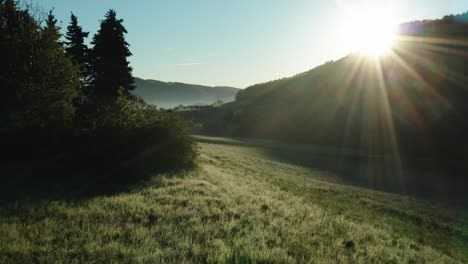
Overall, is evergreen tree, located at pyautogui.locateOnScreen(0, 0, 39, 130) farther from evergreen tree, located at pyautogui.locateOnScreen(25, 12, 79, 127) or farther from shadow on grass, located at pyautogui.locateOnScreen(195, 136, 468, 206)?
shadow on grass, located at pyautogui.locateOnScreen(195, 136, 468, 206)

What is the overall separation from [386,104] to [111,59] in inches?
2825

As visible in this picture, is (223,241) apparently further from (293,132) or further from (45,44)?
(293,132)

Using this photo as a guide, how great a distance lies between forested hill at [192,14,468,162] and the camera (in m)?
70.2

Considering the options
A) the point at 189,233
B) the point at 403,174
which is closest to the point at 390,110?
the point at 403,174

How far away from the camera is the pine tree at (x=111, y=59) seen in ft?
145

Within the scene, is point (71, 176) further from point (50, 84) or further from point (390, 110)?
point (390, 110)

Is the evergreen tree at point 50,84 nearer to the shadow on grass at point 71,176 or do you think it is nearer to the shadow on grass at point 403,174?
the shadow on grass at point 71,176

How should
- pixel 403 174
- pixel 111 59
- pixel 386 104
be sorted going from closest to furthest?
1. pixel 403 174
2. pixel 111 59
3. pixel 386 104

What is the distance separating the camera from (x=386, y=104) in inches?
3418

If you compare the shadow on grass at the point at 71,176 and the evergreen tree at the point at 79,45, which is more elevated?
the evergreen tree at the point at 79,45

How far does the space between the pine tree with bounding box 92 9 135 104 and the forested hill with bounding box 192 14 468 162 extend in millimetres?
50121

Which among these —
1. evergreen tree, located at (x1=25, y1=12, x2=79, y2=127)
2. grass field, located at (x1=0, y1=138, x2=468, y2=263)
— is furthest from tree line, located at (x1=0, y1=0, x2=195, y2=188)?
grass field, located at (x1=0, y1=138, x2=468, y2=263)

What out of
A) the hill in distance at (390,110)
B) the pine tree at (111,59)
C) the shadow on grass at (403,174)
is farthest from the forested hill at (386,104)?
the pine tree at (111,59)

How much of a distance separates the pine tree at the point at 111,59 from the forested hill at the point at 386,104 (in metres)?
50.1
